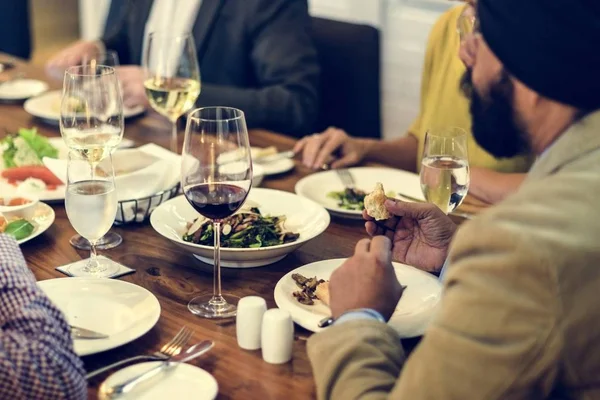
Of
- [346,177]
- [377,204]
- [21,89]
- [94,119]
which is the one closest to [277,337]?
[377,204]

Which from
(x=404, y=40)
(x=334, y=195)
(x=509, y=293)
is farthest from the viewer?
(x=404, y=40)

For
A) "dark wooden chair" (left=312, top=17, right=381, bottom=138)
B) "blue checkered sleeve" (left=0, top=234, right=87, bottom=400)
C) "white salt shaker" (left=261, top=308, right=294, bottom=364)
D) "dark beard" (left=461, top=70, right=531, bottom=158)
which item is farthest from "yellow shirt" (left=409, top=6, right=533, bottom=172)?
"blue checkered sleeve" (left=0, top=234, right=87, bottom=400)

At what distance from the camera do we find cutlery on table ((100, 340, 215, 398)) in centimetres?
108

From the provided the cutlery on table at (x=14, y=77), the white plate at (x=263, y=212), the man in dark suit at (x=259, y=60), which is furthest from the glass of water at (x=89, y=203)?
the cutlery on table at (x=14, y=77)

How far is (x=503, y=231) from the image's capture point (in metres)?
0.92

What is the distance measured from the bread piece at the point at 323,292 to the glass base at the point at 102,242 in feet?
1.39

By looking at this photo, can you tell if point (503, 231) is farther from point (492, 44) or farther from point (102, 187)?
point (102, 187)

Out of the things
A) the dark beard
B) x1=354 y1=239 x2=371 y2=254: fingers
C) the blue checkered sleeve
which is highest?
the dark beard

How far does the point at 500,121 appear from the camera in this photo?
3.79 feet

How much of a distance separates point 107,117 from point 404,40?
7.16 ft

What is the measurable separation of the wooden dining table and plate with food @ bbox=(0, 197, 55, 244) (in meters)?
0.02

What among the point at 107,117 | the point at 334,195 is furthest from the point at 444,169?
the point at 107,117

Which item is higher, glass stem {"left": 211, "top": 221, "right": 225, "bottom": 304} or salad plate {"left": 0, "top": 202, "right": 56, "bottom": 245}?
glass stem {"left": 211, "top": 221, "right": 225, "bottom": 304}

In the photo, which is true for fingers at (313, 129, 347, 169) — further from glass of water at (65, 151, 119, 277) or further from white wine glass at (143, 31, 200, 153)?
glass of water at (65, 151, 119, 277)
